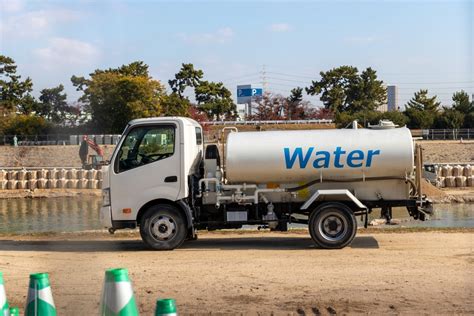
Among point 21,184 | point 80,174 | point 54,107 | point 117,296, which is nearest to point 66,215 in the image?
point 80,174

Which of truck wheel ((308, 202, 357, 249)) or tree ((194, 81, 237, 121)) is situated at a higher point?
tree ((194, 81, 237, 121))

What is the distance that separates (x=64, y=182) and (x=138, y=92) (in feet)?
29.1

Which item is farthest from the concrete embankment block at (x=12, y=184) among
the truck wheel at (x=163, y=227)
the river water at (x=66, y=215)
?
the truck wheel at (x=163, y=227)

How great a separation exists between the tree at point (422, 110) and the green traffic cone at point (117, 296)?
188ft

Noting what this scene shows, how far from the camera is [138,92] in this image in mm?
42656

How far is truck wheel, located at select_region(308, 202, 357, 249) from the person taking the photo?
13.1 meters

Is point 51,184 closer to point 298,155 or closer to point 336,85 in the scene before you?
point 298,155

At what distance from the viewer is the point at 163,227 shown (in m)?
13.4

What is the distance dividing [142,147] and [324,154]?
3545 mm

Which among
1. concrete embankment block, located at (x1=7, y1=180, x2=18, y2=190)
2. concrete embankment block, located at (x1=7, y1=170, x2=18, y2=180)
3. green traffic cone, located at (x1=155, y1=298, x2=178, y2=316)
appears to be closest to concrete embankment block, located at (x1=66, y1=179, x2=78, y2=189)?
concrete embankment block, located at (x1=7, y1=180, x2=18, y2=190)

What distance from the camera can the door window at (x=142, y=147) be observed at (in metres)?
13.4

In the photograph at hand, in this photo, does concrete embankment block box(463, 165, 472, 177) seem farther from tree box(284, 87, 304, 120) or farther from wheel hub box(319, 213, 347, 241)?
tree box(284, 87, 304, 120)

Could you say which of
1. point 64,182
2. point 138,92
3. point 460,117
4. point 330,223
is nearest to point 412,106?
point 460,117

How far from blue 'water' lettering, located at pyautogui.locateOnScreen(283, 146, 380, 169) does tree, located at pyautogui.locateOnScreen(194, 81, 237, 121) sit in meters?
47.6
